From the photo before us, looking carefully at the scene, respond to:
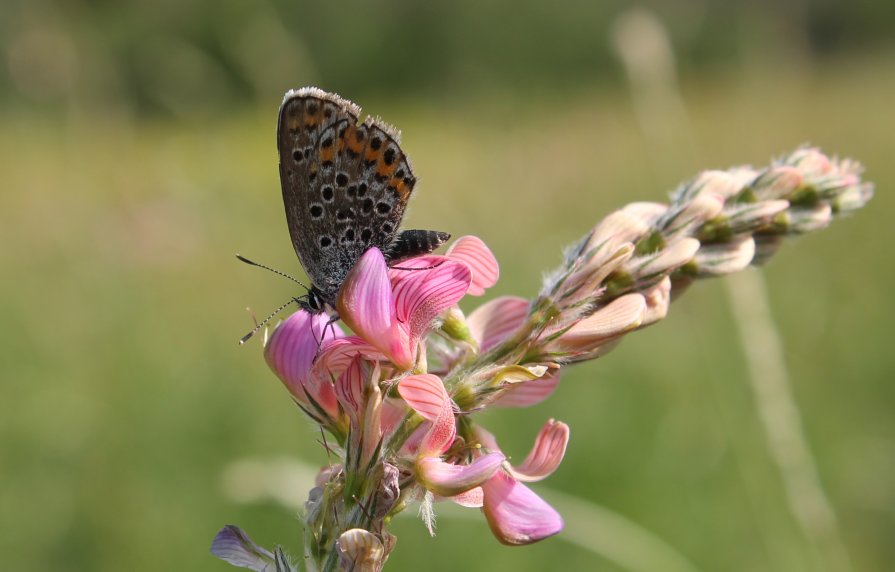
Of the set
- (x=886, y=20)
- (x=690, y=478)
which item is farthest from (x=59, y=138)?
(x=886, y=20)

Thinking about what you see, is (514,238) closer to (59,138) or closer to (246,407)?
(246,407)

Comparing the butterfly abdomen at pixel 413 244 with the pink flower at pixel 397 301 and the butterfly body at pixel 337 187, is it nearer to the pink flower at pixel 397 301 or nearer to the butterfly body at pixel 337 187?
the butterfly body at pixel 337 187

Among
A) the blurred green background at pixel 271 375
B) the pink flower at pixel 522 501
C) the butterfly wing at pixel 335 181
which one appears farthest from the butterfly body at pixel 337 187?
the blurred green background at pixel 271 375

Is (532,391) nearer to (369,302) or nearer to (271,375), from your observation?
(369,302)

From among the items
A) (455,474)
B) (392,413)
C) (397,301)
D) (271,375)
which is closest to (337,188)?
(397,301)

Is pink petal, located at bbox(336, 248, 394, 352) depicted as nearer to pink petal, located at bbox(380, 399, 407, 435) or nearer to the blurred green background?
pink petal, located at bbox(380, 399, 407, 435)

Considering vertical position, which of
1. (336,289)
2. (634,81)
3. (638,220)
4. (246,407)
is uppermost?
(634,81)

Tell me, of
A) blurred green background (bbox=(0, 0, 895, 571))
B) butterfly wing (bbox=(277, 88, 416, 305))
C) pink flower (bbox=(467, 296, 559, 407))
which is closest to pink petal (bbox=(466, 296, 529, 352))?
pink flower (bbox=(467, 296, 559, 407))
